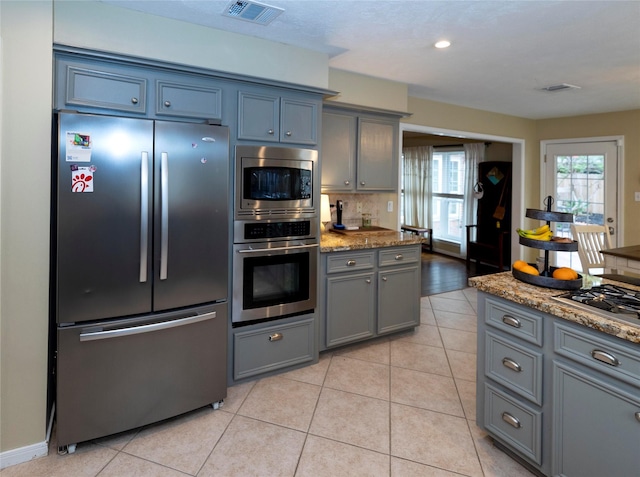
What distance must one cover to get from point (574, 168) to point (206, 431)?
6.07 meters

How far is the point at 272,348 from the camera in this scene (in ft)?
9.33

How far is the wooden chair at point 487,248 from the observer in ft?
20.8

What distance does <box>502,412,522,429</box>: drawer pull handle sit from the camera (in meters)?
1.88

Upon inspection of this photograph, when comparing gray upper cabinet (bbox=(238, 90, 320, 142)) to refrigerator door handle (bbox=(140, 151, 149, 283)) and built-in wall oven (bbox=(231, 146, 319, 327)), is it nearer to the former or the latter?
built-in wall oven (bbox=(231, 146, 319, 327))

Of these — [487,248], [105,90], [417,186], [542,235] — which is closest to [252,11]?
[105,90]

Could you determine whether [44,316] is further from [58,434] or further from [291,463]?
[291,463]

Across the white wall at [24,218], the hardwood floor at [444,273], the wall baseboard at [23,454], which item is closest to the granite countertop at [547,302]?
the white wall at [24,218]

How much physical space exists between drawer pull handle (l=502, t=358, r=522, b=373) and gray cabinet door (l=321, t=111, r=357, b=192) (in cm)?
204

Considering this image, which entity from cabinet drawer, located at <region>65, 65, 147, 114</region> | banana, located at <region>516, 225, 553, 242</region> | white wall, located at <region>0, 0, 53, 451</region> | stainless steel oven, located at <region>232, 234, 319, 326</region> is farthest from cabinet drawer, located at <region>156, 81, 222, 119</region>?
banana, located at <region>516, 225, 553, 242</region>

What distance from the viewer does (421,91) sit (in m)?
4.26

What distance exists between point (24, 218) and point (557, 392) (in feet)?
8.65

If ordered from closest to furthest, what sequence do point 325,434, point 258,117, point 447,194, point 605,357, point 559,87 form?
1. point 605,357
2. point 325,434
3. point 258,117
4. point 559,87
5. point 447,194

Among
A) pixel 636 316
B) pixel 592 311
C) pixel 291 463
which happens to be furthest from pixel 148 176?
pixel 636 316

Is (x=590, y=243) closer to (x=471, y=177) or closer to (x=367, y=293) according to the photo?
(x=367, y=293)
